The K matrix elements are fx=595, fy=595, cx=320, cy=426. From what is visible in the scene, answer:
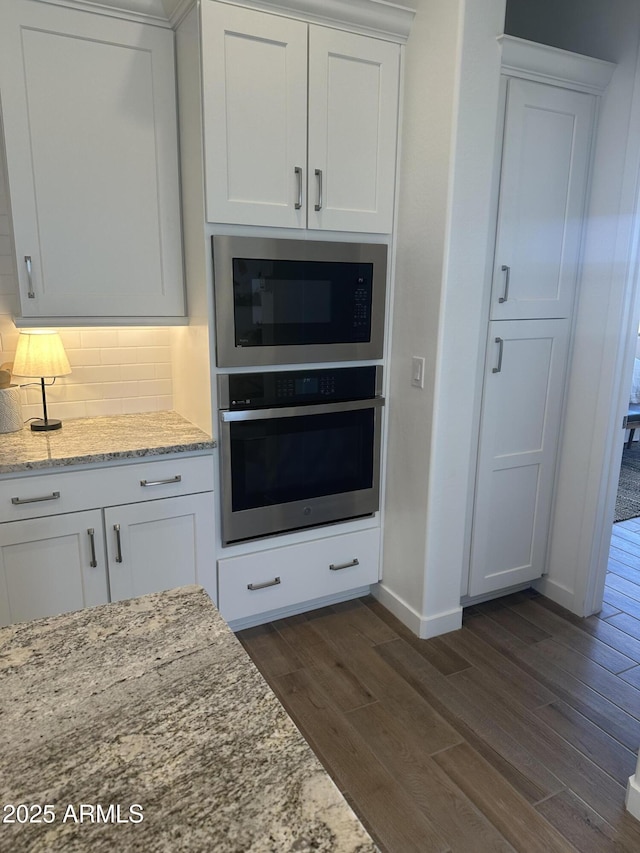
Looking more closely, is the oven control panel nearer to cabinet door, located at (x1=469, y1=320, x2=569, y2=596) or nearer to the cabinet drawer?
cabinet door, located at (x1=469, y1=320, x2=569, y2=596)

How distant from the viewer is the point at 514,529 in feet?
9.17

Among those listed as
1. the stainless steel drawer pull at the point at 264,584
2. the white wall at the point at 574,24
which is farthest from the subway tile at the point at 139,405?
the white wall at the point at 574,24

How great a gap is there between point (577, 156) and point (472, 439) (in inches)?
49.8

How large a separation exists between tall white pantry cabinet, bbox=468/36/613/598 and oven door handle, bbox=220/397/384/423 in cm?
51

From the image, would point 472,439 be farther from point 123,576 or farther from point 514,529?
point 123,576

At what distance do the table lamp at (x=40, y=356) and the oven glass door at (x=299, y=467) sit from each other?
2.29ft

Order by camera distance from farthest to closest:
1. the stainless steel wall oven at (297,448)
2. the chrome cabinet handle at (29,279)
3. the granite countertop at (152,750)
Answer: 1. the stainless steel wall oven at (297,448)
2. the chrome cabinet handle at (29,279)
3. the granite countertop at (152,750)

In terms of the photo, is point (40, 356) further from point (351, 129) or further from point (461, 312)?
point (461, 312)

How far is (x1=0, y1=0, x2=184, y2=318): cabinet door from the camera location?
202cm

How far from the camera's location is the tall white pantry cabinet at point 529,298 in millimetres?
2371

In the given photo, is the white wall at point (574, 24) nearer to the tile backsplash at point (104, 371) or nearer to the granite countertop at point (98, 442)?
the tile backsplash at point (104, 371)

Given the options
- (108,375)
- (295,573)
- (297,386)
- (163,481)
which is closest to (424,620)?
(295,573)

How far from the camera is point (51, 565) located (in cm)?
211

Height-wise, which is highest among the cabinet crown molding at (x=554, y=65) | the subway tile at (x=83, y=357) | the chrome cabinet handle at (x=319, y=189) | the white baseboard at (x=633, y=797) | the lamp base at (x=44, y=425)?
the cabinet crown molding at (x=554, y=65)
